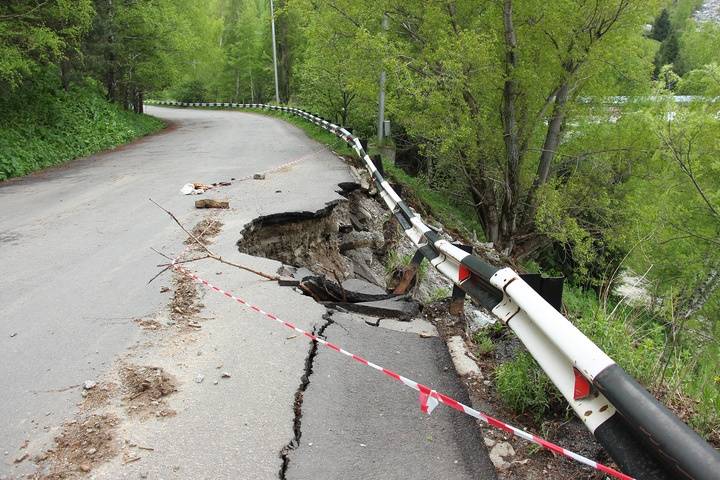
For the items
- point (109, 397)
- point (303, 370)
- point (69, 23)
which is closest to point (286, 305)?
point (303, 370)

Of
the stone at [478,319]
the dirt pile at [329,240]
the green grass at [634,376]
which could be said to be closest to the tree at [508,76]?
the dirt pile at [329,240]

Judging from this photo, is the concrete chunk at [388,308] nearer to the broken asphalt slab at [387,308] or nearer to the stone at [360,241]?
the broken asphalt slab at [387,308]

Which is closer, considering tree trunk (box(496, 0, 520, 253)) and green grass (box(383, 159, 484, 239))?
tree trunk (box(496, 0, 520, 253))

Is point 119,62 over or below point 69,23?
below

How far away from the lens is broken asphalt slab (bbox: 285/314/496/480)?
288cm

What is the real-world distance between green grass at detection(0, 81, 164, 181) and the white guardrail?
13.9 meters

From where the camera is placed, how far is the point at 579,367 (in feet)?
8.50

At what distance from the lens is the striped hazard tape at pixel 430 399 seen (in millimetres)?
2445

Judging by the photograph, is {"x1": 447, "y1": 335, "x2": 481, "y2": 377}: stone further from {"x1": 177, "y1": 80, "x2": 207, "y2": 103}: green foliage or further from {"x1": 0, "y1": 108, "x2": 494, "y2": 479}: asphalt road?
{"x1": 177, "y1": 80, "x2": 207, "y2": 103}: green foliage

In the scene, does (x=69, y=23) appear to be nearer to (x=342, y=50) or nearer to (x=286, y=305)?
(x=342, y=50)

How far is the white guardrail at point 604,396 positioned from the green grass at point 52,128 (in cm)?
1385

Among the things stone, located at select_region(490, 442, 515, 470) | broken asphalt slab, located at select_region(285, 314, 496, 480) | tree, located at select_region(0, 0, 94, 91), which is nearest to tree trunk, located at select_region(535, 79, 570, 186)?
broken asphalt slab, located at select_region(285, 314, 496, 480)

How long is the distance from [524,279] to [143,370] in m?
2.87

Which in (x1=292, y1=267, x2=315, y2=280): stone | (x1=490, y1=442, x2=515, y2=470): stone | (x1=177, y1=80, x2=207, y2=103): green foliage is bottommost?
(x1=177, y1=80, x2=207, y2=103): green foliage
